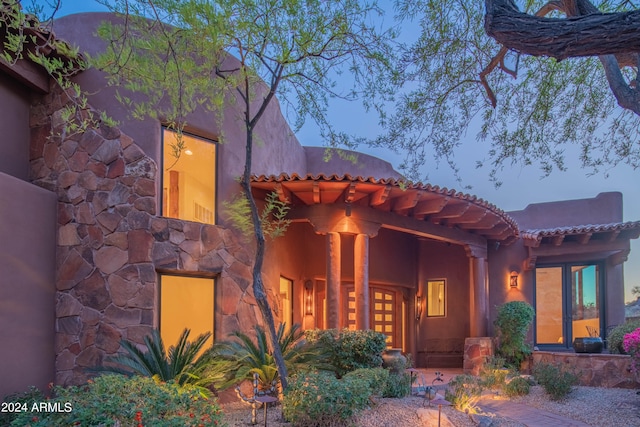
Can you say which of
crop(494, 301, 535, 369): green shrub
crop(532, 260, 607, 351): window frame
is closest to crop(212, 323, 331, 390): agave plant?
crop(494, 301, 535, 369): green shrub

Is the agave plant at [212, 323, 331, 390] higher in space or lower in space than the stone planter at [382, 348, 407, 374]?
higher

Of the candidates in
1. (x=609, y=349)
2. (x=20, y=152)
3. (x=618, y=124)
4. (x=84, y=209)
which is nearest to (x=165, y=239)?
(x=84, y=209)

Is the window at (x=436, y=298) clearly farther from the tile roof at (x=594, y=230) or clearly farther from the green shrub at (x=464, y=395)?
the green shrub at (x=464, y=395)

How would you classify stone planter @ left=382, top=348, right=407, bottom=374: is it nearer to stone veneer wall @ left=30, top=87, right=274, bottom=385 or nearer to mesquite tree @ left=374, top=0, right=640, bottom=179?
mesquite tree @ left=374, top=0, right=640, bottom=179

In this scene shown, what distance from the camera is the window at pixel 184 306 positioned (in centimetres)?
741

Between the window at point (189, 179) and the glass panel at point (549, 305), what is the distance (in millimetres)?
8588

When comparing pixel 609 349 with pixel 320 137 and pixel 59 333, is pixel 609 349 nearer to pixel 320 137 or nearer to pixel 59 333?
pixel 320 137

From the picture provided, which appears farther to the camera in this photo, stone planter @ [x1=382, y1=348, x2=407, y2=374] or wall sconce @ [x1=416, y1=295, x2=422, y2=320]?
wall sconce @ [x1=416, y1=295, x2=422, y2=320]

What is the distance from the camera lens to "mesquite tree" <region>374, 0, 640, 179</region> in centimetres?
672

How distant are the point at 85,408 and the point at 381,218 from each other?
6.17 meters

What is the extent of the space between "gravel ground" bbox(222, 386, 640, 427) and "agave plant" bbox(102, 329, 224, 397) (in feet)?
1.83

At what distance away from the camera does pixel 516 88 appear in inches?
290

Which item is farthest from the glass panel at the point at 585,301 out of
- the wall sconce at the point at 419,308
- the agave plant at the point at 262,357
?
the agave plant at the point at 262,357

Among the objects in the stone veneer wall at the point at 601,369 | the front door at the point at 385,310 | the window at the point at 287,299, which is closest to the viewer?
the stone veneer wall at the point at 601,369
